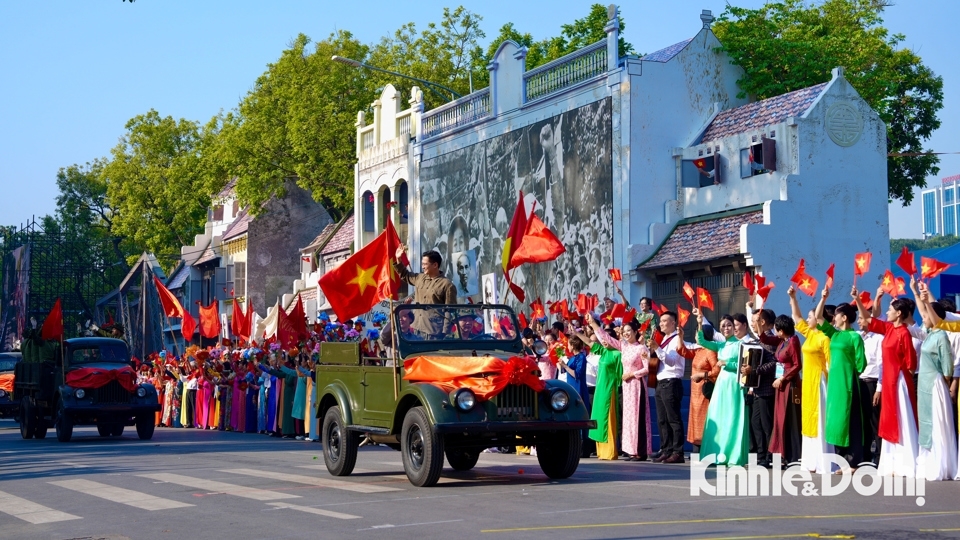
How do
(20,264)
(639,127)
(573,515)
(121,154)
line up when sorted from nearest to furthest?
(573,515)
(639,127)
(20,264)
(121,154)

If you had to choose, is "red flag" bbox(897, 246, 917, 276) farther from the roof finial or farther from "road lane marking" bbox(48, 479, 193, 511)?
the roof finial

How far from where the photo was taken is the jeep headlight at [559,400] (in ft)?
42.9

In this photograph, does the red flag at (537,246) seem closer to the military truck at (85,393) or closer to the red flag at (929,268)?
the red flag at (929,268)

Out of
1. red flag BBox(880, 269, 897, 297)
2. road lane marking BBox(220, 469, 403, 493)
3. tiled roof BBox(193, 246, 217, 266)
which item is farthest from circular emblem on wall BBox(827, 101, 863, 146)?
tiled roof BBox(193, 246, 217, 266)

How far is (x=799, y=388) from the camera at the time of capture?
14648 millimetres

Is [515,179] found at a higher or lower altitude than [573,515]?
higher

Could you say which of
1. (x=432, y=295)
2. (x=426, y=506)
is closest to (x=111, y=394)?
(x=432, y=295)

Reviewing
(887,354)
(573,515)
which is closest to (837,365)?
(887,354)

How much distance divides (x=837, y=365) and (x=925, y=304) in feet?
4.40

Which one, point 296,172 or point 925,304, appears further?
point 296,172

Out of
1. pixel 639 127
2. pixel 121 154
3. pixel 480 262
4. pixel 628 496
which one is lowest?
pixel 628 496

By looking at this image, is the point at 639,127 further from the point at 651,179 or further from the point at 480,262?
the point at 480,262

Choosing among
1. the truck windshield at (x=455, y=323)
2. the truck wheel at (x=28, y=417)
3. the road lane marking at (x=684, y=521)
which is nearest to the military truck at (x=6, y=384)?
the truck wheel at (x=28, y=417)

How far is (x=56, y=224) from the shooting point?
8100 centimetres
